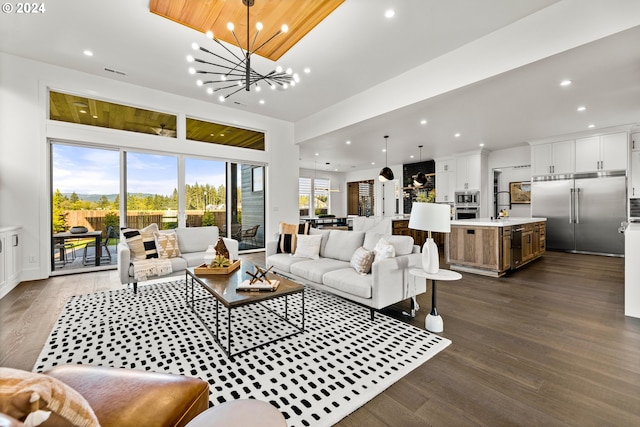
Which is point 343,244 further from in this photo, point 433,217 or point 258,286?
point 258,286

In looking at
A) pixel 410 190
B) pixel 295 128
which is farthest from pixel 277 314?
pixel 410 190

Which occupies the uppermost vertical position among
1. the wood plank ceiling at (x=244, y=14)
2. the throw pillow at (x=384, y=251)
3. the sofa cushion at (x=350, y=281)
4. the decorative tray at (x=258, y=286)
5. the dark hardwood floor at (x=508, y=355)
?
the wood plank ceiling at (x=244, y=14)

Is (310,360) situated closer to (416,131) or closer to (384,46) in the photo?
(384,46)

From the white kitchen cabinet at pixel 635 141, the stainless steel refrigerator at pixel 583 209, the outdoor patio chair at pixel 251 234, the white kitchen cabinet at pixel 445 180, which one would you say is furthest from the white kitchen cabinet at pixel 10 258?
the white kitchen cabinet at pixel 635 141

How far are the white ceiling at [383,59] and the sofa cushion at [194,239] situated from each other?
2593 mm

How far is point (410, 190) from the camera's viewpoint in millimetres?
10500

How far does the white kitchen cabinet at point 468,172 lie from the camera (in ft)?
26.7

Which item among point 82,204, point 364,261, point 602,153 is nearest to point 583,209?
point 602,153

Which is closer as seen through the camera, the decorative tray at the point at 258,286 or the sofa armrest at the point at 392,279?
the decorative tray at the point at 258,286

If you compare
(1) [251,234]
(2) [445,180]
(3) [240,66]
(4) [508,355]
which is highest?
(3) [240,66]

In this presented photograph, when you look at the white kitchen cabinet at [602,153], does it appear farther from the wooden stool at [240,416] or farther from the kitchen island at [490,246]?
the wooden stool at [240,416]

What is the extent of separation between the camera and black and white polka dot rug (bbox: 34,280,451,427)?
5.71ft

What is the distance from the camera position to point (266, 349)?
2.27m

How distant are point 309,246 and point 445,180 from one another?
6.66 meters
